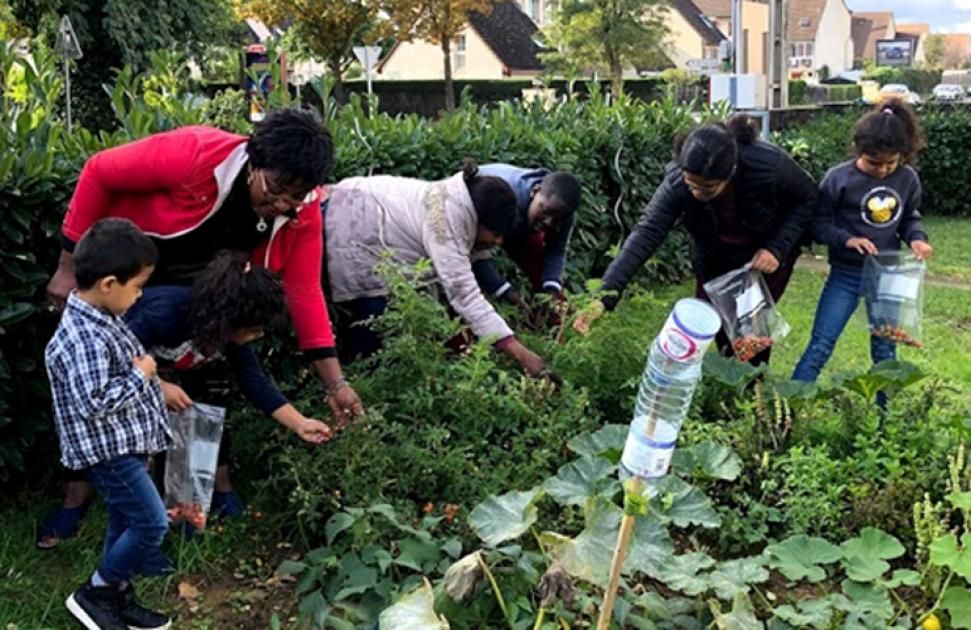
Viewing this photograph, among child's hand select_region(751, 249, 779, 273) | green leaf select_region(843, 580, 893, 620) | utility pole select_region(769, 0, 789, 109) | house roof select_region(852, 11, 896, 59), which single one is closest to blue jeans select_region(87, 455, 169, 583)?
green leaf select_region(843, 580, 893, 620)

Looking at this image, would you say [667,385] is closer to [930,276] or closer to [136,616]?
[136,616]

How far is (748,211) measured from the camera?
14.5ft

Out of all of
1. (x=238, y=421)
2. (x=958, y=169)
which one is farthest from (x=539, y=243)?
(x=958, y=169)

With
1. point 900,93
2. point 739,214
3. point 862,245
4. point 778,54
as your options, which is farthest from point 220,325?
point 778,54

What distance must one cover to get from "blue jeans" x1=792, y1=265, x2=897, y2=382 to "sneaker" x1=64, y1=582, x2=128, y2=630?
3113 millimetres

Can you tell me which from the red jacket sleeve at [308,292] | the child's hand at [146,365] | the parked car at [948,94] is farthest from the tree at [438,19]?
the child's hand at [146,365]

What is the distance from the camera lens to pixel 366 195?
13.4ft

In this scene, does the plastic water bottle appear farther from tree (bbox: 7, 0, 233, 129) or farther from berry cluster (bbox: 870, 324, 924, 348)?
tree (bbox: 7, 0, 233, 129)

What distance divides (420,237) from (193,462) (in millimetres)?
1224

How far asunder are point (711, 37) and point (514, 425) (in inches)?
2270

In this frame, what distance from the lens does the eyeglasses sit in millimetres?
3090

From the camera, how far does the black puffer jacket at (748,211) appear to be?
4.34m

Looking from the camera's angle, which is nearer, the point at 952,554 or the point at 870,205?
the point at 952,554

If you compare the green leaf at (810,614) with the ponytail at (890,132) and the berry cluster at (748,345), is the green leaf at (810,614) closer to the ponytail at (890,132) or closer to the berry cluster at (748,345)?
the berry cluster at (748,345)
